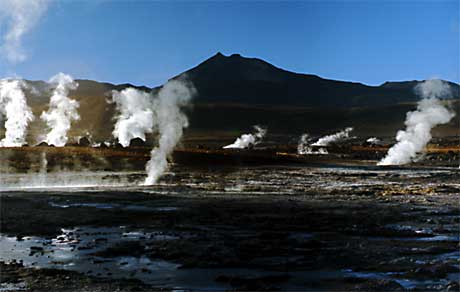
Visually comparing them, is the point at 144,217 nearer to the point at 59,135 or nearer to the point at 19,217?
the point at 19,217

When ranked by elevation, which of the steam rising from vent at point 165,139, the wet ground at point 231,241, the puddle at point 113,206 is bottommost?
the wet ground at point 231,241

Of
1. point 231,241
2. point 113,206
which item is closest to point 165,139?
point 113,206

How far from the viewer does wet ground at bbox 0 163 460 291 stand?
1071cm

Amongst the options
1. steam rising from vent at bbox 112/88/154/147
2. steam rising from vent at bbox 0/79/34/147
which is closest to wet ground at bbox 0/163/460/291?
steam rising from vent at bbox 0/79/34/147

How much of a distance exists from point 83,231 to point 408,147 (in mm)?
51634

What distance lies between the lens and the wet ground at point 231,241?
35.1 feet

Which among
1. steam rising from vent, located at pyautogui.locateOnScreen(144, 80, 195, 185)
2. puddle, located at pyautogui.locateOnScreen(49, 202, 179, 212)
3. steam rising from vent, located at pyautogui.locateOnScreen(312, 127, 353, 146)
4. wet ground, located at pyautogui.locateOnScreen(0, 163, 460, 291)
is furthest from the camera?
steam rising from vent, located at pyautogui.locateOnScreen(312, 127, 353, 146)

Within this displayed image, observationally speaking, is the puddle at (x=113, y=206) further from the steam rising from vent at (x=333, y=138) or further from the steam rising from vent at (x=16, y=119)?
the steam rising from vent at (x=333, y=138)

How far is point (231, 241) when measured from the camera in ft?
47.4

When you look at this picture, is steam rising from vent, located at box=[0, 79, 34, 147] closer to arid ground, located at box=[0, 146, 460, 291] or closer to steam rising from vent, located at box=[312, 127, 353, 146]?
arid ground, located at box=[0, 146, 460, 291]

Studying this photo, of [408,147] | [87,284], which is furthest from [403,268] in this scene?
[408,147]

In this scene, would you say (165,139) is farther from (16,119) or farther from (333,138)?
(333,138)

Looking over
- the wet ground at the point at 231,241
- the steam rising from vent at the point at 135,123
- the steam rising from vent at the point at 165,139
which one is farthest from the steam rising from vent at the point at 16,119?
the wet ground at the point at 231,241

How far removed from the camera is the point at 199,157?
5309 cm
